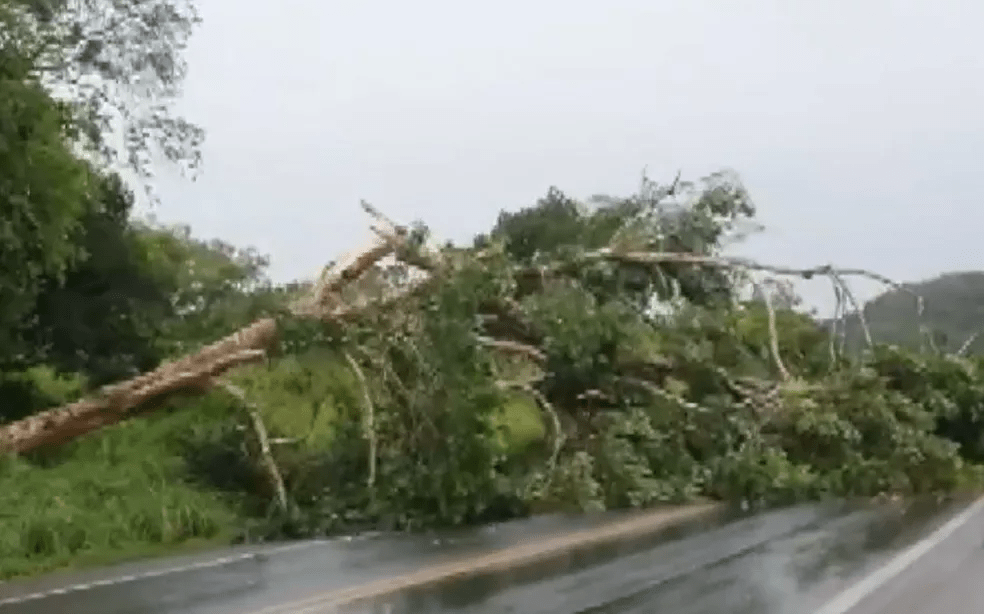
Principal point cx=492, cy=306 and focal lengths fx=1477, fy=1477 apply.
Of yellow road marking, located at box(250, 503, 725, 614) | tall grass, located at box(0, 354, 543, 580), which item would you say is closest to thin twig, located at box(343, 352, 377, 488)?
tall grass, located at box(0, 354, 543, 580)

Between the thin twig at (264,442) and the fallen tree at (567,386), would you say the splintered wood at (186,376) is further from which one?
the thin twig at (264,442)

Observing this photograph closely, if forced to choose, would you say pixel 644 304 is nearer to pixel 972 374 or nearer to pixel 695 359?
pixel 695 359

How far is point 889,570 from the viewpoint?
13906mm

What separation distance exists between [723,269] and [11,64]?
11.0 meters

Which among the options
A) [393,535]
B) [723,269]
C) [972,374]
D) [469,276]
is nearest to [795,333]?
[972,374]

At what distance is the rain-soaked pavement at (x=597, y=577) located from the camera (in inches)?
448

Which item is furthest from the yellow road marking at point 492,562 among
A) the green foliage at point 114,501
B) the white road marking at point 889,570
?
the green foliage at point 114,501

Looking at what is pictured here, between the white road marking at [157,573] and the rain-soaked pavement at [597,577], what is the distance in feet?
0.07

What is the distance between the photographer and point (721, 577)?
13477mm

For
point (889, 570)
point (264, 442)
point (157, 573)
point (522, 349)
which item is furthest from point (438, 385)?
point (889, 570)

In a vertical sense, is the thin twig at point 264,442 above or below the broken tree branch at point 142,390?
below

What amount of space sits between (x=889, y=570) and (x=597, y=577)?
9.34ft

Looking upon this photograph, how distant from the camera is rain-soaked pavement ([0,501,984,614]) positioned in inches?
448

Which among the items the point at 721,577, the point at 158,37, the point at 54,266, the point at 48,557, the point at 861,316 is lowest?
the point at 721,577
